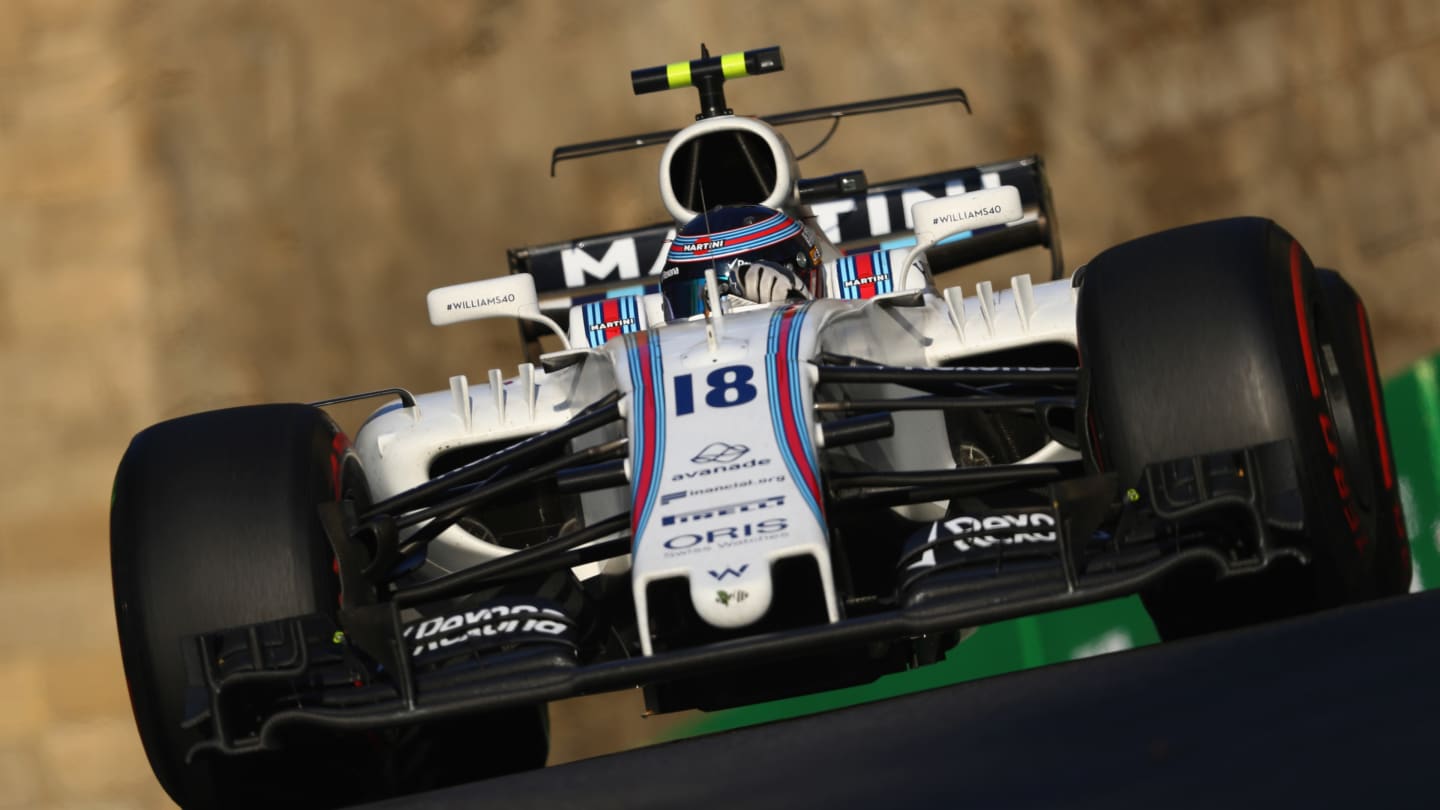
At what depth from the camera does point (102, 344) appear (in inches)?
430

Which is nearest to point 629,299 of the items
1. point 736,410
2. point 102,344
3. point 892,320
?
point 892,320

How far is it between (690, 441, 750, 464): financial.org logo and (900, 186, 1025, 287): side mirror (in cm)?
165

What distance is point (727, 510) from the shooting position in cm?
440

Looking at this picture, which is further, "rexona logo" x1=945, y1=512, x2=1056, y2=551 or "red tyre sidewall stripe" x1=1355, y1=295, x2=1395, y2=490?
"red tyre sidewall stripe" x1=1355, y1=295, x2=1395, y2=490

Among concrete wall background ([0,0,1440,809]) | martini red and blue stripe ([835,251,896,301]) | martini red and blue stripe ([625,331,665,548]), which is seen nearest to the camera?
martini red and blue stripe ([625,331,665,548])

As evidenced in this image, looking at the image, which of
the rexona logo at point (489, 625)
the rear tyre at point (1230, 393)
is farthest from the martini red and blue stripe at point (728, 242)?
the rexona logo at point (489, 625)

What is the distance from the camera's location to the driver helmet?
591cm

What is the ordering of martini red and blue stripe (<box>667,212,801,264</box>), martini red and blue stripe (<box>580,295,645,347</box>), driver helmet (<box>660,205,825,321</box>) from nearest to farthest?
driver helmet (<box>660,205,825,321</box>), martini red and blue stripe (<box>667,212,801,264</box>), martini red and blue stripe (<box>580,295,645,347</box>)

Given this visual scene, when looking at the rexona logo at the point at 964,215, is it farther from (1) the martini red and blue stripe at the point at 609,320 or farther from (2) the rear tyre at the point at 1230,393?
(1) the martini red and blue stripe at the point at 609,320

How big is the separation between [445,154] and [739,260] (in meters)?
6.18

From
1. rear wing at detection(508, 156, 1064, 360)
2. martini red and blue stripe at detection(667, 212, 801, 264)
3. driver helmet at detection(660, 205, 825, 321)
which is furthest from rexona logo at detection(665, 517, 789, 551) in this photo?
rear wing at detection(508, 156, 1064, 360)

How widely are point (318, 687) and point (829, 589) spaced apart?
113cm

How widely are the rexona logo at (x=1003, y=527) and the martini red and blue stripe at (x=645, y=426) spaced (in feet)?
2.31

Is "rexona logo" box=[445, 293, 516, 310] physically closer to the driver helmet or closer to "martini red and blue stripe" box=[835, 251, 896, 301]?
the driver helmet
